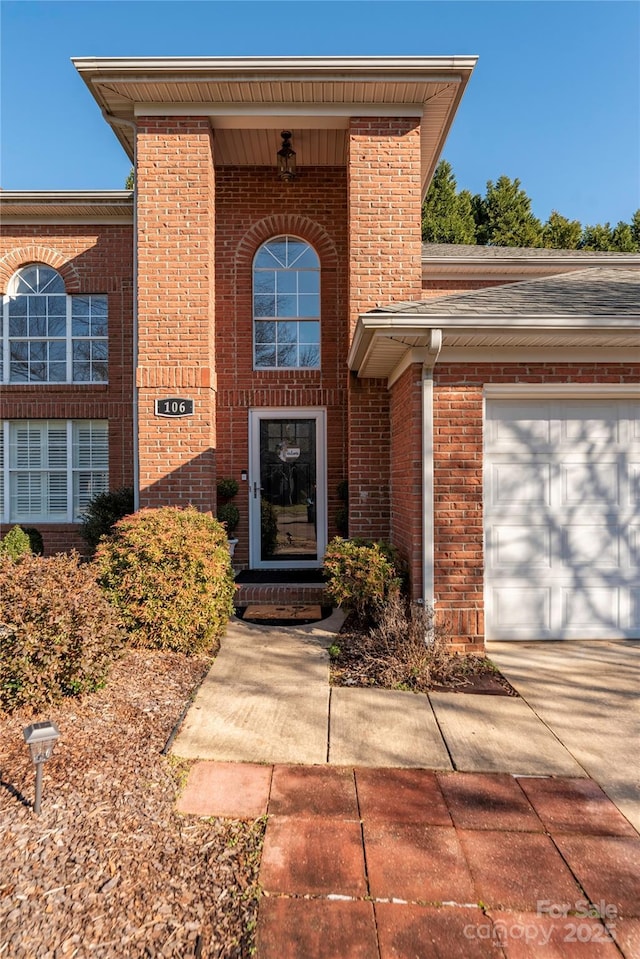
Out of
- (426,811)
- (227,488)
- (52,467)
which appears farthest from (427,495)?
(52,467)

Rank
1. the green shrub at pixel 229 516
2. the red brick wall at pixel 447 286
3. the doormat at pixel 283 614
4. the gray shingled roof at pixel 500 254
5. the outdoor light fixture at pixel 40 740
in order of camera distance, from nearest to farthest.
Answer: the outdoor light fixture at pixel 40 740
the doormat at pixel 283 614
the green shrub at pixel 229 516
the red brick wall at pixel 447 286
the gray shingled roof at pixel 500 254

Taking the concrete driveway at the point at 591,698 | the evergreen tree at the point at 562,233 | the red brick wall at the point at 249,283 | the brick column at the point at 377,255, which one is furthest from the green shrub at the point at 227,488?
the evergreen tree at the point at 562,233

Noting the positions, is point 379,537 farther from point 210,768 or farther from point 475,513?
point 210,768

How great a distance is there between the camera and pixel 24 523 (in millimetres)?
9234

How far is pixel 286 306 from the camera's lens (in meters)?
8.09

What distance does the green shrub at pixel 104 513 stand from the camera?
802 cm

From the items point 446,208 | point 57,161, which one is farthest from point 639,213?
point 57,161

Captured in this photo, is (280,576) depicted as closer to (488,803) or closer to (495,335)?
(495,335)

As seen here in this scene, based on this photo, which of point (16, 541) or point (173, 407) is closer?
point (173, 407)

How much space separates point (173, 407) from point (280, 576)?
8.96 ft

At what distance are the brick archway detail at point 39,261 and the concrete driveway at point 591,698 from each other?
351 inches

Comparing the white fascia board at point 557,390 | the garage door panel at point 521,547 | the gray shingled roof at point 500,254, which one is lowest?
the garage door panel at point 521,547

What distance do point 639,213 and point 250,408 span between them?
82.4 ft

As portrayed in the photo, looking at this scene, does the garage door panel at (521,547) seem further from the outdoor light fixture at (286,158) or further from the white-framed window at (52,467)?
the white-framed window at (52,467)
